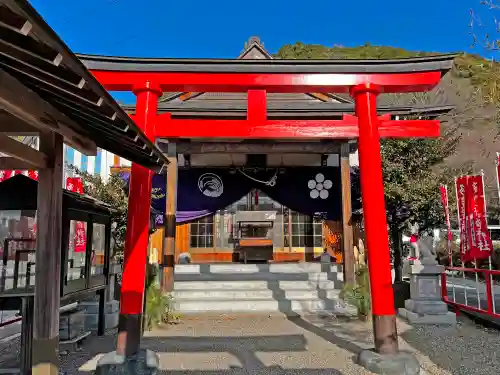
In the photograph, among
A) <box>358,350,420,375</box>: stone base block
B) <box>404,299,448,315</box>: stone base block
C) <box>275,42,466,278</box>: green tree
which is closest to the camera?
<box>358,350,420,375</box>: stone base block

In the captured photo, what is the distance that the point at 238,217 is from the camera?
13047 mm

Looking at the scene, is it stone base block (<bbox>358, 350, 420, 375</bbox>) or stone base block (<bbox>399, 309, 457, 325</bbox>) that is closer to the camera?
stone base block (<bbox>358, 350, 420, 375</bbox>)

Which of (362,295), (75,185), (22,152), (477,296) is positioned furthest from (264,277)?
(22,152)

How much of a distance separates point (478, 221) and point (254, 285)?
16.4 ft

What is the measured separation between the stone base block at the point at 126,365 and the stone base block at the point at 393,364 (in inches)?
104

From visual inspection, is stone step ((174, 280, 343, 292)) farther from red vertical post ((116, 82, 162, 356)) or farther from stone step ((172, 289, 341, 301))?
red vertical post ((116, 82, 162, 356))

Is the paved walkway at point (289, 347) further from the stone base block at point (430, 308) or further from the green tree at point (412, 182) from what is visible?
the green tree at point (412, 182)

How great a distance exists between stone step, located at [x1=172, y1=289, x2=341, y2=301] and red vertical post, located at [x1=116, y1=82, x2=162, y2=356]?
13.1 feet

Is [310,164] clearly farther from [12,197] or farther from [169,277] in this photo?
[12,197]

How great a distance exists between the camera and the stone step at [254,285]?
9234 millimetres

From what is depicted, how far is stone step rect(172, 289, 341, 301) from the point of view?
350 inches

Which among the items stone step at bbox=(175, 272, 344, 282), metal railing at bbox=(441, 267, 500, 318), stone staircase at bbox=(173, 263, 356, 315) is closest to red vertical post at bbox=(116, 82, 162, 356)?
stone staircase at bbox=(173, 263, 356, 315)

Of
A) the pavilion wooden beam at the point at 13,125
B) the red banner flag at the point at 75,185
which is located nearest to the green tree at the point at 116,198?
the red banner flag at the point at 75,185

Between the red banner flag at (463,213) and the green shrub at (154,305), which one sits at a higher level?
the red banner flag at (463,213)
